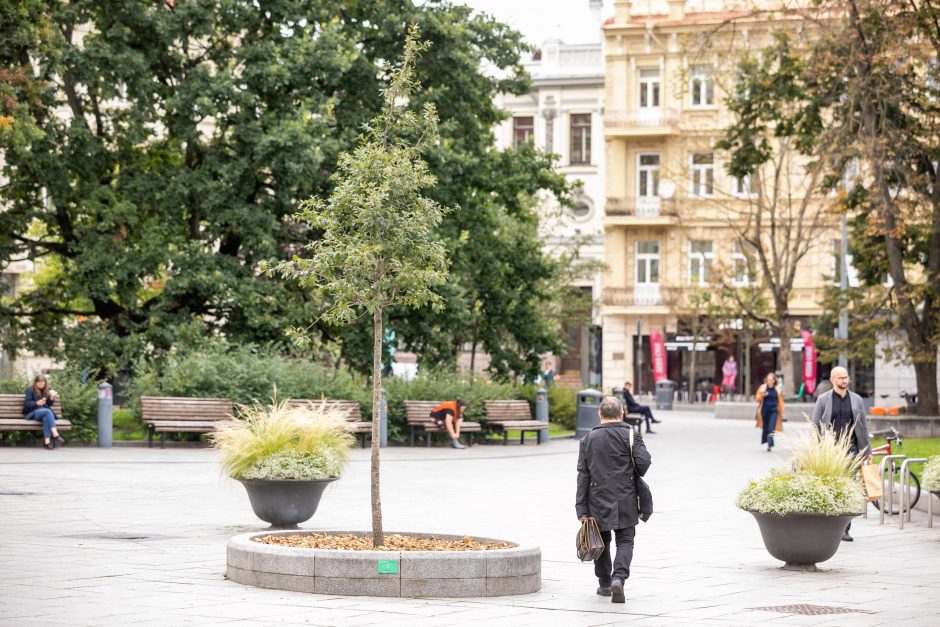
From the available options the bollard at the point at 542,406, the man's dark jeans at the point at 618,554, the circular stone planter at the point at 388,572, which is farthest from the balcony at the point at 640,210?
the circular stone planter at the point at 388,572

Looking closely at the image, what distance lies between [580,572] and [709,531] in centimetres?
394

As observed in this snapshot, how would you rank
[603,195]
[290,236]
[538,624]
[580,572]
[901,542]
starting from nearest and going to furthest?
[538,624] → [580,572] → [901,542] → [290,236] → [603,195]

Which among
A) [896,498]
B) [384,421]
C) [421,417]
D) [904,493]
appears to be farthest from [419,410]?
[904,493]

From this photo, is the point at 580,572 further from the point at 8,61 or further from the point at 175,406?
the point at 8,61

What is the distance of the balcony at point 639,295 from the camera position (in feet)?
213

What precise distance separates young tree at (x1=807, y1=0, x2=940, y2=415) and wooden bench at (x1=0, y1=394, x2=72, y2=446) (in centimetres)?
1698

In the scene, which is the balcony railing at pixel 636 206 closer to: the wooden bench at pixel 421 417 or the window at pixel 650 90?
the window at pixel 650 90

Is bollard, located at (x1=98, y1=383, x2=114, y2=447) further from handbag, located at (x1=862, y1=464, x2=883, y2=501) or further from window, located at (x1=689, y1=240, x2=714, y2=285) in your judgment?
window, located at (x1=689, y1=240, x2=714, y2=285)

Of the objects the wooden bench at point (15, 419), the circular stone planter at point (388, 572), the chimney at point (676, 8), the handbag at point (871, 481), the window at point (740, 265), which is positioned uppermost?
the chimney at point (676, 8)

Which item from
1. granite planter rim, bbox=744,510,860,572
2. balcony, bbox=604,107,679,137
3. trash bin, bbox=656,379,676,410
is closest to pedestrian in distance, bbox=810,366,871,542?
granite planter rim, bbox=744,510,860,572

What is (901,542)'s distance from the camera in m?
15.5

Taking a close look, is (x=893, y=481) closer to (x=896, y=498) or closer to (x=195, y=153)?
(x=896, y=498)

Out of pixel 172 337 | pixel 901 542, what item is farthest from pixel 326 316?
pixel 172 337

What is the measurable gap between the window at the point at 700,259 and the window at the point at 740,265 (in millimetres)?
1192
